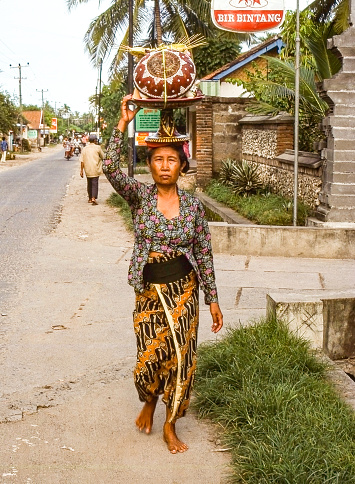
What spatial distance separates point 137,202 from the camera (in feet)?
14.3

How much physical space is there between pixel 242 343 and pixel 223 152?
1475 centimetres

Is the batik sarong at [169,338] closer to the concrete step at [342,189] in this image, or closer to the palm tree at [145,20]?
the concrete step at [342,189]

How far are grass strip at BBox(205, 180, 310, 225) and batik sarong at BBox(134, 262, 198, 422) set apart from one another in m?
8.42

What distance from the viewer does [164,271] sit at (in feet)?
14.0

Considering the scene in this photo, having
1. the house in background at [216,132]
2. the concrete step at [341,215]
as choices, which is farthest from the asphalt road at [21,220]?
the concrete step at [341,215]

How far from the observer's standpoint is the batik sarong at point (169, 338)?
421cm

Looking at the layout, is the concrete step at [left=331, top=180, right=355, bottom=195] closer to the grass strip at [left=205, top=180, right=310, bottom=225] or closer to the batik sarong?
the grass strip at [left=205, top=180, right=310, bottom=225]

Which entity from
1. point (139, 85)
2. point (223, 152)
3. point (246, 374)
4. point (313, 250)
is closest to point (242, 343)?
point (246, 374)

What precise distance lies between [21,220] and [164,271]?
12111 millimetres

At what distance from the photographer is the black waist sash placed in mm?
4246

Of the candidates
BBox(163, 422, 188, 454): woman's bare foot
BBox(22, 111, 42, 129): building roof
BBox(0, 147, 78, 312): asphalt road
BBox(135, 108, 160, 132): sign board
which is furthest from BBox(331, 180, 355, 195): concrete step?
BBox(22, 111, 42, 129): building roof

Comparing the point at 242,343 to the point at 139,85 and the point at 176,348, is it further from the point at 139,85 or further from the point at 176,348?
the point at 139,85

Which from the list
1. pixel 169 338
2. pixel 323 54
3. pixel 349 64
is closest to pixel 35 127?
pixel 323 54

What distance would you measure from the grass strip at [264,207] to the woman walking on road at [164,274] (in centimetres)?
836
